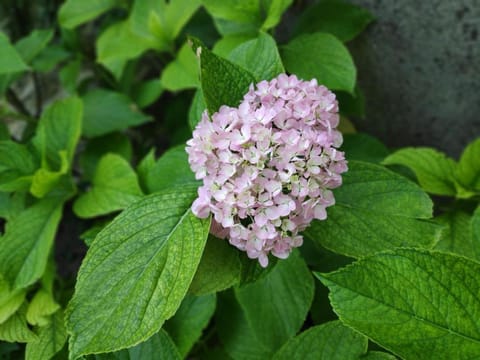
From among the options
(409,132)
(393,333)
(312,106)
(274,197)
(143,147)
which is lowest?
(143,147)

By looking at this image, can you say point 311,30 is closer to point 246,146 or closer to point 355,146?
point 355,146

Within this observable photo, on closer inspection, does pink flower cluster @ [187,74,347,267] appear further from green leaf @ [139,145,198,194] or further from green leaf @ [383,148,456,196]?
green leaf @ [383,148,456,196]

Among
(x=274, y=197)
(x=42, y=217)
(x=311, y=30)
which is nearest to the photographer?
(x=274, y=197)

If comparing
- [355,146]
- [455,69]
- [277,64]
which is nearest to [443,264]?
[277,64]

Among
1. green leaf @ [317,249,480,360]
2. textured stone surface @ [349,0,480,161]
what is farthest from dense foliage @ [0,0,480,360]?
textured stone surface @ [349,0,480,161]

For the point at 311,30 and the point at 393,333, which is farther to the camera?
the point at 311,30

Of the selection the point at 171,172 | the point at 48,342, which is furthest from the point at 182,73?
the point at 48,342
